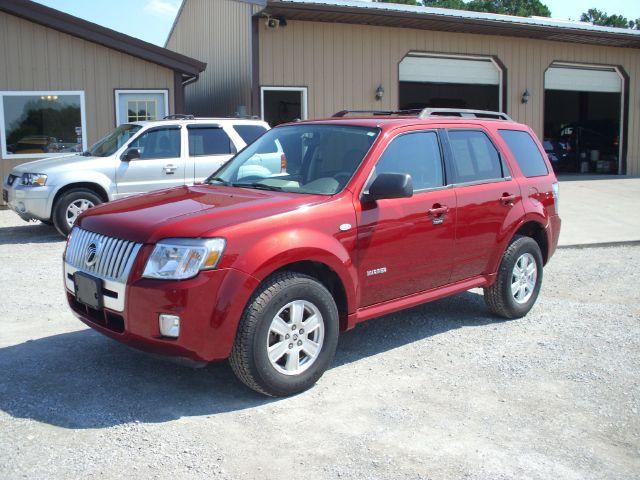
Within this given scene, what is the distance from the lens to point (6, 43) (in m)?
13.9

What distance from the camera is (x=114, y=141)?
10.9 m

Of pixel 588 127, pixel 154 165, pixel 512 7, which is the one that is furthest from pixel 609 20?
pixel 154 165

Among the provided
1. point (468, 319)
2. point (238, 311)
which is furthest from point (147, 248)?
point (468, 319)

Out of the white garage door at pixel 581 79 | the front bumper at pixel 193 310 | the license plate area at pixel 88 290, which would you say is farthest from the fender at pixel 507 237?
the white garage door at pixel 581 79

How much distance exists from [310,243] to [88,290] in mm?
1463

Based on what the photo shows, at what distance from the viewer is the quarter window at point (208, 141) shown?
36.4 ft

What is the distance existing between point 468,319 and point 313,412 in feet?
8.62

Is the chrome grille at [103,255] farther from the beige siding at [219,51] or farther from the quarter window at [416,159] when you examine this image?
the beige siding at [219,51]

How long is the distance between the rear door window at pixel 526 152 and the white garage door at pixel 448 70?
10945 mm

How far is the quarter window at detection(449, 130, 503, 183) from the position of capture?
18.9 feet

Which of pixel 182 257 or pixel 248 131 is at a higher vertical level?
pixel 248 131

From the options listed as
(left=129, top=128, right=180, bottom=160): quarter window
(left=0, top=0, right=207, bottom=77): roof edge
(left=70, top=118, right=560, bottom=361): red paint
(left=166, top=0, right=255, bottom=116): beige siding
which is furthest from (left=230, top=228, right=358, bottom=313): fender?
(left=166, top=0, right=255, bottom=116): beige siding

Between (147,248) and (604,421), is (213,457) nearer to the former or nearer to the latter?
(147,248)

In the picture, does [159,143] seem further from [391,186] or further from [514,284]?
[391,186]
